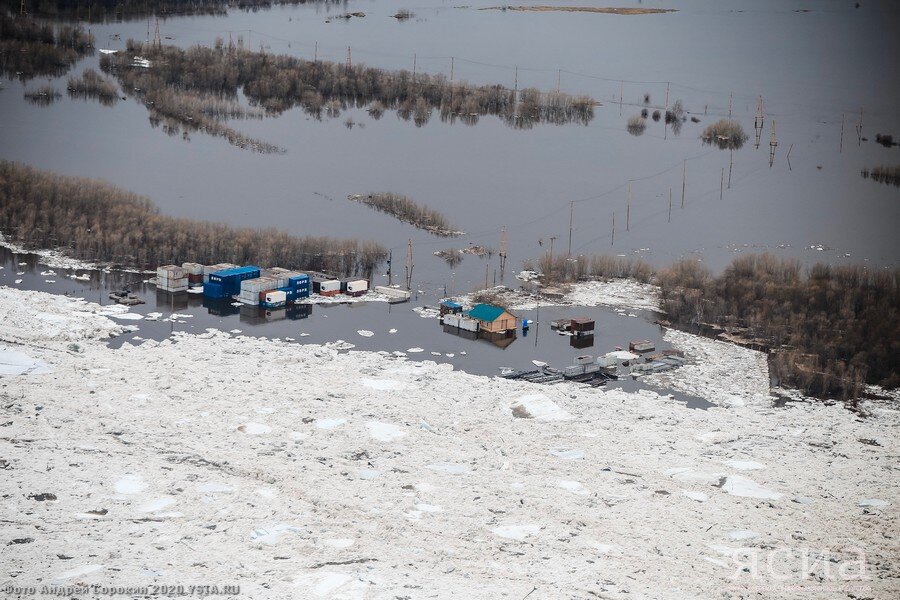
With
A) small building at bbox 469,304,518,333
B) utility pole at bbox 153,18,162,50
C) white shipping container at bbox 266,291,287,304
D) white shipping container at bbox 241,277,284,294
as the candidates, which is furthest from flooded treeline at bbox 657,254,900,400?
utility pole at bbox 153,18,162,50

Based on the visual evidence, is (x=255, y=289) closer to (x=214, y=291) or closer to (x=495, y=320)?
(x=214, y=291)

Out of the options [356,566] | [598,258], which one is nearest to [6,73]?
[598,258]

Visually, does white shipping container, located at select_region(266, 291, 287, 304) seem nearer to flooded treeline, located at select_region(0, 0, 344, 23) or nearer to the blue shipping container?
the blue shipping container

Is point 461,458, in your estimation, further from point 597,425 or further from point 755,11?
point 755,11

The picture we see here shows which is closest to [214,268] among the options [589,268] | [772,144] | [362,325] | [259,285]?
[259,285]

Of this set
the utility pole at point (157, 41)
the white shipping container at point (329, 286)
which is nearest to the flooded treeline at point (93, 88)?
the utility pole at point (157, 41)

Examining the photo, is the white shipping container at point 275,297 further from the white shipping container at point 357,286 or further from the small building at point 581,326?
the small building at point 581,326
